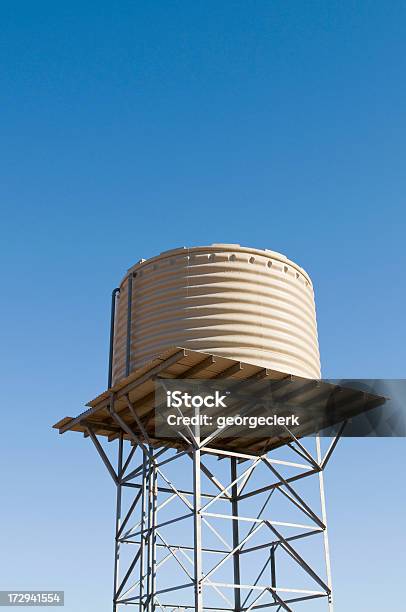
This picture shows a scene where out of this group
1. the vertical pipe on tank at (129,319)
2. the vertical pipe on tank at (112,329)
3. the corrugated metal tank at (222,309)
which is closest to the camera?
the corrugated metal tank at (222,309)

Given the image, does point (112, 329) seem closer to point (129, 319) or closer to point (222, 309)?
point (129, 319)

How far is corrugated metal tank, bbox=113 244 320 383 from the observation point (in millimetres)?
14469

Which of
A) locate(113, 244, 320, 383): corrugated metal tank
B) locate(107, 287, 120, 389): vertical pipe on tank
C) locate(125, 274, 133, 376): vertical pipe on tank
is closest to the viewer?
locate(113, 244, 320, 383): corrugated metal tank

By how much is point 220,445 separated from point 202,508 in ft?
13.8

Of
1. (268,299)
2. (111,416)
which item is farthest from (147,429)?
(268,299)

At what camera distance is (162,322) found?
589 inches

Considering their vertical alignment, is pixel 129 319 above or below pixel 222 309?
above

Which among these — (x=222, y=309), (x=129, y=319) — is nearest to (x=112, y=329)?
(x=129, y=319)

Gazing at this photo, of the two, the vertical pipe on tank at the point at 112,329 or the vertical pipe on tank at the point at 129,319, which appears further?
the vertical pipe on tank at the point at 112,329

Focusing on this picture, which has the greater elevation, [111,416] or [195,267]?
[195,267]

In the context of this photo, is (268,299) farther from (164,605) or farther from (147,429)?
(164,605)

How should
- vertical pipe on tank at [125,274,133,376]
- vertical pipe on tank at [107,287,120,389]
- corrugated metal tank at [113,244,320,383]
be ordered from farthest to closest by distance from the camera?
1. vertical pipe on tank at [107,287,120,389]
2. vertical pipe on tank at [125,274,133,376]
3. corrugated metal tank at [113,244,320,383]

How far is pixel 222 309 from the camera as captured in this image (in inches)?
578

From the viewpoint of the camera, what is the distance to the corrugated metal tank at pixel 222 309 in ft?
47.5
